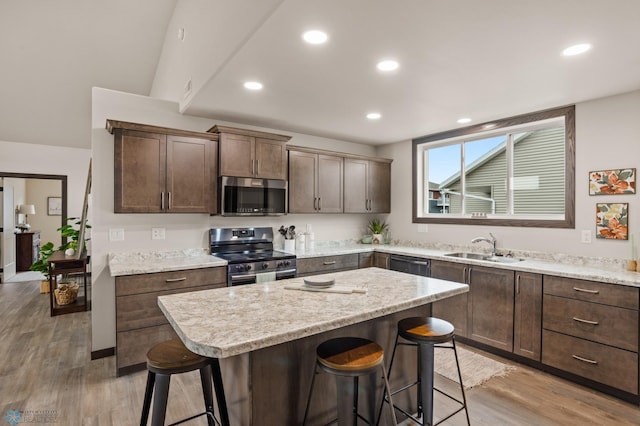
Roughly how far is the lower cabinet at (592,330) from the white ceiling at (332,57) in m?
1.66

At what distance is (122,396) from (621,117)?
15.4ft

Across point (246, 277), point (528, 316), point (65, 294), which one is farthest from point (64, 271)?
point (528, 316)

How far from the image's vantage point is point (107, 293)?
10.5 feet

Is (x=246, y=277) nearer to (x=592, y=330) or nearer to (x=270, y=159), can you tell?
(x=270, y=159)

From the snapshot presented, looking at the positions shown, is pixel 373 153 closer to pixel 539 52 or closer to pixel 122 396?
pixel 539 52

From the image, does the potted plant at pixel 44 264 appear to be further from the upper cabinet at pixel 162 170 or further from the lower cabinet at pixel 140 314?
the lower cabinet at pixel 140 314

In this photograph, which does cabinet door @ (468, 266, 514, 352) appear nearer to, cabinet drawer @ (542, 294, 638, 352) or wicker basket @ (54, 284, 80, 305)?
cabinet drawer @ (542, 294, 638, 352)

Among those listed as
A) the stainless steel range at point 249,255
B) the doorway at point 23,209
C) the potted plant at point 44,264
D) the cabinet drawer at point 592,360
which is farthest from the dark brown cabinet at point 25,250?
the cabinet drawer at point 592,360

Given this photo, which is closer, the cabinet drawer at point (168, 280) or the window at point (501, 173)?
the cabinet drawer at point (168, 280)

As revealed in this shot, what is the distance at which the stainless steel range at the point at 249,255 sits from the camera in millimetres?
3273

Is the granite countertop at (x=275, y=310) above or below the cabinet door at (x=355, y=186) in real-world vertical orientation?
below

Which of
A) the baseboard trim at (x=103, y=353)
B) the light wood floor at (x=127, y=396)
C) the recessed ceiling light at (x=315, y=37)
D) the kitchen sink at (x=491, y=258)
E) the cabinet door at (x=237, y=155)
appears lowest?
the light wood floor at (x=127, y=396)

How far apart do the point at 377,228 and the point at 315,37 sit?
3402 millimetres

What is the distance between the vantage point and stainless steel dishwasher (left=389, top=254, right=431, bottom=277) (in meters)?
3.82
